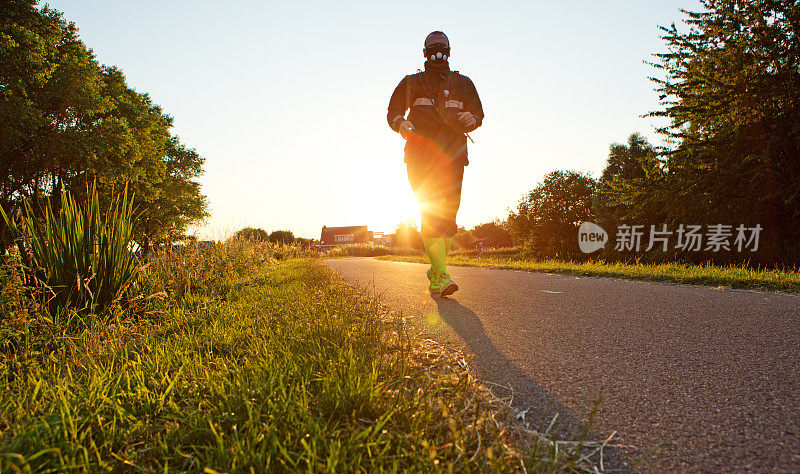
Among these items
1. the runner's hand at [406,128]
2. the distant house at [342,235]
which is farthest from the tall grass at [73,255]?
the distant house at [342,235]

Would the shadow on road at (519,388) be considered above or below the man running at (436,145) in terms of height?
below

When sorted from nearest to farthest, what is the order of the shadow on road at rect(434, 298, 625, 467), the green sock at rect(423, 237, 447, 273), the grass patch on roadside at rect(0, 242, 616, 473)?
the grass patch on roadside at rect(0, 242, 616, 473)
the shadow on road at rect(434, 298, 625, 467)
the green sock at rect(423, 237, 447, 273)

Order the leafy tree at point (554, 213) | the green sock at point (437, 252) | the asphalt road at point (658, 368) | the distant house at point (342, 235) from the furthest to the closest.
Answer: the distant house at point (342, 235), the leafy tree at point (554, 213), the green sock at point (437, 252), the asphalt road at point (658, 368)

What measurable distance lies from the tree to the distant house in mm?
68120

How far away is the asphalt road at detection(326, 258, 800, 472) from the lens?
119 centimetres

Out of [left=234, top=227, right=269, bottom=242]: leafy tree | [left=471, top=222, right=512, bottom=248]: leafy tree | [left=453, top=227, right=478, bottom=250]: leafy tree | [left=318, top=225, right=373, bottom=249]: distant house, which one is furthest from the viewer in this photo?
[left=318, top=225, right=373, bottom=249]: distant house

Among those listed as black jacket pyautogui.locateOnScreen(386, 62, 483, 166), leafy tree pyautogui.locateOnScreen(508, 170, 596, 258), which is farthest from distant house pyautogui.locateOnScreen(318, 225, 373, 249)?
black jacket pyautogui.locateOnScreen(386, 62, 483, 166)

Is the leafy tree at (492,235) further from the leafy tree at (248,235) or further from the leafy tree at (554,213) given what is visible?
the leafy tree at (248,235)

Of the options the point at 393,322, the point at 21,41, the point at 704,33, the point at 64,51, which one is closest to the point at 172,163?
the point at 64,51

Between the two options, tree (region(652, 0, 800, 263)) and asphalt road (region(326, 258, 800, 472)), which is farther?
tree (region(652, 0, 800, 263))

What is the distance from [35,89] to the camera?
19281mm

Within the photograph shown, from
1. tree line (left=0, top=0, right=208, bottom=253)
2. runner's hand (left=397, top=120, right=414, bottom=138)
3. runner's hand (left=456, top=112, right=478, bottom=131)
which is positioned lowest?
runner's hand (left=397, top=120, right=414, bottom=138)

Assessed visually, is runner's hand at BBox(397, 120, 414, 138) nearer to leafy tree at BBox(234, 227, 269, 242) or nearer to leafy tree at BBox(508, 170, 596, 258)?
leafy tree at BBox(234, 227, 269, 242)

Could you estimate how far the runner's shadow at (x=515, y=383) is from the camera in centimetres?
135
